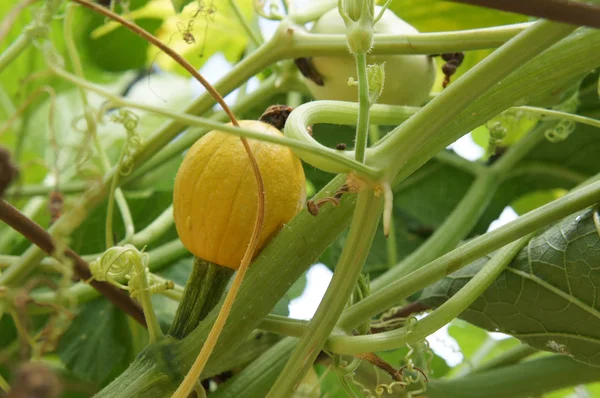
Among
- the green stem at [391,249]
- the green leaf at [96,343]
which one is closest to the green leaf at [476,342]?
the green stem at [391,249]

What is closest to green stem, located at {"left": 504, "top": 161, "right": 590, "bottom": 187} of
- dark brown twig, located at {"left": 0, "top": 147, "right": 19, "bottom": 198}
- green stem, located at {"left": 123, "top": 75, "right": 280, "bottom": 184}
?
green stem, located at {"left": 123, "top": 75, "right": 280, "bottom": 184}

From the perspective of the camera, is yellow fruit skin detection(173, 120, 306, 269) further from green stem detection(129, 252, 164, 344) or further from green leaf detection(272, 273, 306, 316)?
green leaf detection(272, 273, 306, 316)

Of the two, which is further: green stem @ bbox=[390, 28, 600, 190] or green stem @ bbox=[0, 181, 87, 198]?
green stem @ bbox=[0, 181, 87, 198]

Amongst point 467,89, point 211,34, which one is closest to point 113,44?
point 211,34

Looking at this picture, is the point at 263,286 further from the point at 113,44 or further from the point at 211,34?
the point at 113,44

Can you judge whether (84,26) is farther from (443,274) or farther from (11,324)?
(443,274)

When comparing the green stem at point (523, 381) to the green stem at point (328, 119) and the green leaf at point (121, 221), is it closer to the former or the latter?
the green stem at point (328, 119)

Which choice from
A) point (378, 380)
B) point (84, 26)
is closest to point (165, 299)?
point (378, 380)
